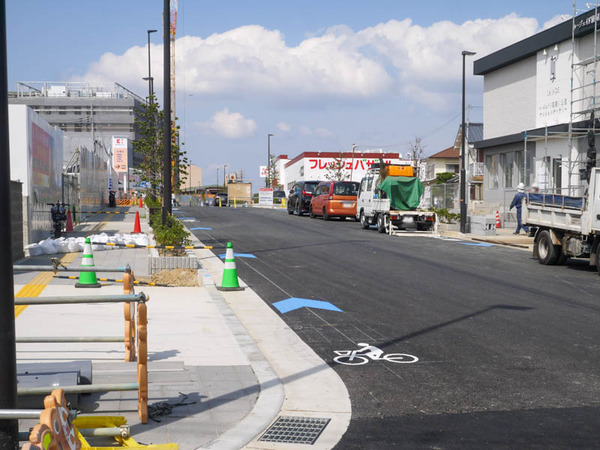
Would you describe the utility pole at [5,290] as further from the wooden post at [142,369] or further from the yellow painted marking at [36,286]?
the yellow painted marking at [36,286]

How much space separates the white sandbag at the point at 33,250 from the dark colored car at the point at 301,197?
2359 centimetres

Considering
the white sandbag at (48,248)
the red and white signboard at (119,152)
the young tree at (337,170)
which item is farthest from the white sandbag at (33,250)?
the young tree at (337,170)

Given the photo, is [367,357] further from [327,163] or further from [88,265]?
[327,163]

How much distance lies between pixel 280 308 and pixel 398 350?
3513 mm

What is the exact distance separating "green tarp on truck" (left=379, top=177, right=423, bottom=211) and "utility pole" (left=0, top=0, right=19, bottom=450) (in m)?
25.5

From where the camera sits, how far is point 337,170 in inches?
3221

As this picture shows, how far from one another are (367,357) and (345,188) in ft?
92.8

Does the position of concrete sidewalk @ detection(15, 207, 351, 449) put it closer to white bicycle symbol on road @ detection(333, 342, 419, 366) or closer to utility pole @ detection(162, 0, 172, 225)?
white bicycle symbol on road @ detection(333, 342, 419, 366)

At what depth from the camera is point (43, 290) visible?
12477 mm

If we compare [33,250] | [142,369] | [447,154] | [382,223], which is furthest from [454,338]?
[447,154]

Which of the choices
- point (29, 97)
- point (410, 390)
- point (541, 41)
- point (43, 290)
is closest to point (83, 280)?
point (43, 290)

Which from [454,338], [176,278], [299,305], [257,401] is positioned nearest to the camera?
[257,401]

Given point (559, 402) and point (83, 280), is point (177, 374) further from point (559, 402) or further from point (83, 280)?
point (83, 280)

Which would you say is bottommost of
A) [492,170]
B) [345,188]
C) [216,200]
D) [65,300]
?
[65,300]
